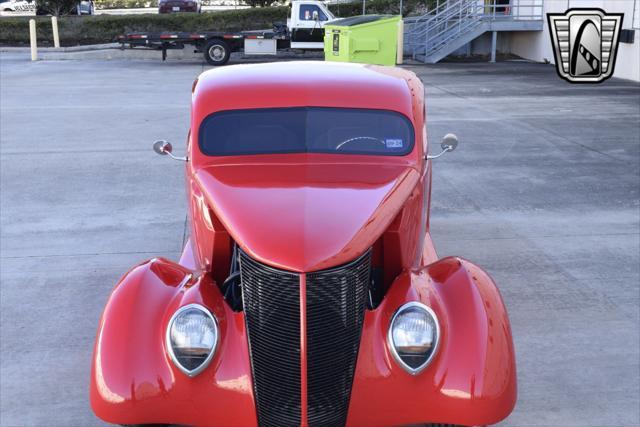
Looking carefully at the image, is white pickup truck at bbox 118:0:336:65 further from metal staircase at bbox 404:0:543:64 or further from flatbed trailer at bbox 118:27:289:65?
metal staircase at bbox 404:0:543:64

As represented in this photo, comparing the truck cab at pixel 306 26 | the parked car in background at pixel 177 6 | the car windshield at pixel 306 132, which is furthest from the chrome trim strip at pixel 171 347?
the parked car in background at pixel 177 6

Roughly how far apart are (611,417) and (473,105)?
1267 centimetres

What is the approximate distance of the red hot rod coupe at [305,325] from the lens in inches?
156

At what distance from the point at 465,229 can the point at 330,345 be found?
4568 mm

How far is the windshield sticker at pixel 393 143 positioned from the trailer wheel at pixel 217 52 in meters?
21.4

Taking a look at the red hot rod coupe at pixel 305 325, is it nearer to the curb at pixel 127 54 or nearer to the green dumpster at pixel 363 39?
the green dumpster at pixel 363 39

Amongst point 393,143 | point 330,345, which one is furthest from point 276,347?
point 393,143

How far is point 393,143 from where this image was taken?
5.30 meters

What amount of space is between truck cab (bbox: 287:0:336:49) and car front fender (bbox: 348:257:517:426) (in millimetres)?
22862

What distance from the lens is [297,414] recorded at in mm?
3928

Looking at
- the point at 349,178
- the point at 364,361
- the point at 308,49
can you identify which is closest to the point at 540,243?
the point at 349,178

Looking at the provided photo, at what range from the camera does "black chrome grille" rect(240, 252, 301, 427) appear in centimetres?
394

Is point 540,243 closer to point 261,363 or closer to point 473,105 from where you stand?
point 261,363

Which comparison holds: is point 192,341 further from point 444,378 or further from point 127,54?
point 127,54
